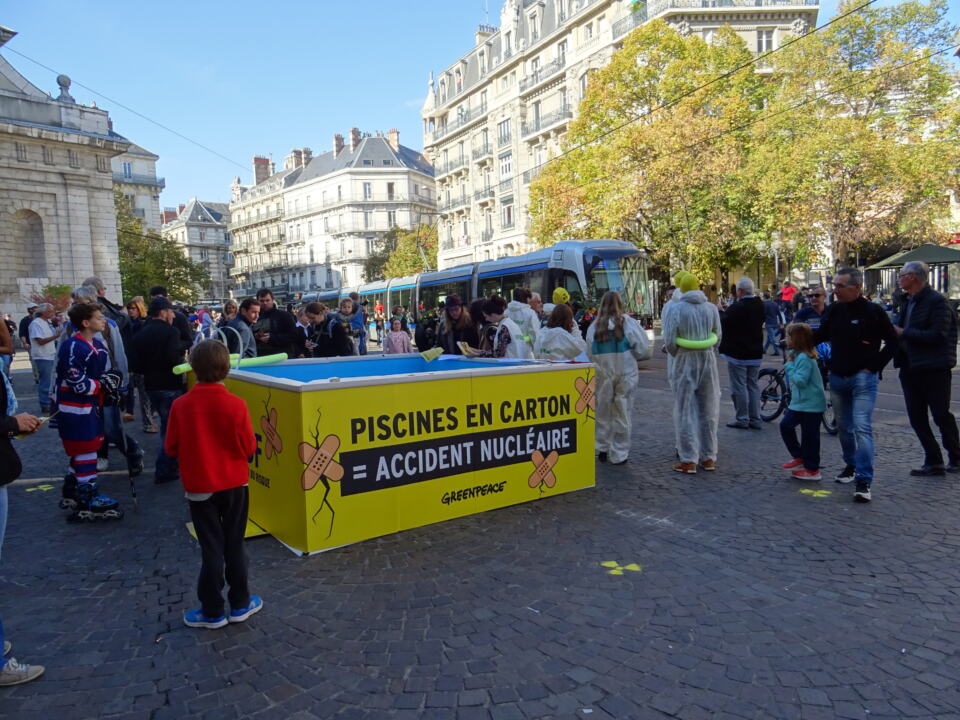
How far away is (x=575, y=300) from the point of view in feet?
61.9

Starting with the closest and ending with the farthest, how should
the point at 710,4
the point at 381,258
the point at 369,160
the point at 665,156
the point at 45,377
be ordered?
the point at 45,377 < the point at 665,156 < the point at 710,4 < the point at 381,258 < the point at 369,160

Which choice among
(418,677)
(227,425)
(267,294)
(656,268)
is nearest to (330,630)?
(418,677)

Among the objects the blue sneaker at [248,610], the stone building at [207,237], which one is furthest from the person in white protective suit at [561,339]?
the stone building at [207,237]

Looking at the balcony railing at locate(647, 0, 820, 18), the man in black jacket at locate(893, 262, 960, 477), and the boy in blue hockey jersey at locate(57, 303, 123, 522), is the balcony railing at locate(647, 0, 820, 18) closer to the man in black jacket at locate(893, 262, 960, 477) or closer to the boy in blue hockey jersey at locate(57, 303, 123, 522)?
the man in black jacket at locate(893, 262, 960, 477)

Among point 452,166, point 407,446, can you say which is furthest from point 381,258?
point 407,446

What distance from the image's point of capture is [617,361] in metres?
6.64

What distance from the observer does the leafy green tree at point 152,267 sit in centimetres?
3659

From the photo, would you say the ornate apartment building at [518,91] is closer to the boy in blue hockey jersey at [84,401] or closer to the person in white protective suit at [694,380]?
the person in white protective suit at [694,380]

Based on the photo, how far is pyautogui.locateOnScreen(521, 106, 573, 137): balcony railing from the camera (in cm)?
4291

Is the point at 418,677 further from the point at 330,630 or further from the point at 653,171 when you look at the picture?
the point at 653,171

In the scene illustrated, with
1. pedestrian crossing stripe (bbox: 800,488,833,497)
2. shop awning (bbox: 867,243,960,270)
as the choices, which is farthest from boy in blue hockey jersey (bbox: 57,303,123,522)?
shop awning (bbox: 867,243,960,270)

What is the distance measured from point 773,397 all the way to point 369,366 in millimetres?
5655

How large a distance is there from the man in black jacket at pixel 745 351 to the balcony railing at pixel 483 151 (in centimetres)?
4695

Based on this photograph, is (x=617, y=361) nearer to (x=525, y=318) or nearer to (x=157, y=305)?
(x=525, y=318)
